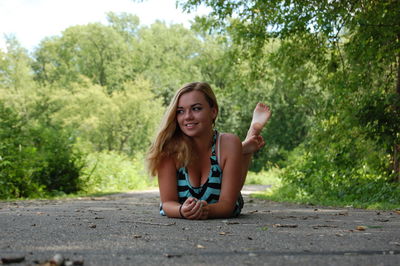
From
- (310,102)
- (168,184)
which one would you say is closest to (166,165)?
(168,184)

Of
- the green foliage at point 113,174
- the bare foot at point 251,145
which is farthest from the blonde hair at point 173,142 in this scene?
the green foliage at point 113,174

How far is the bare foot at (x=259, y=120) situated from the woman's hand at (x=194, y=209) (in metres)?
1.28

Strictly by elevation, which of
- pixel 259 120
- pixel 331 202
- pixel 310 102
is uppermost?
pixel 310 102

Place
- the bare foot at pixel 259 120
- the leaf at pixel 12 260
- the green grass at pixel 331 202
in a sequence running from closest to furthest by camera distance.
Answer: the leaf at pixel 12 260, the bare foot at pixel 259 120, the green grass at pixel 331 202

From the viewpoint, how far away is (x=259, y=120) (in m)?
4.98

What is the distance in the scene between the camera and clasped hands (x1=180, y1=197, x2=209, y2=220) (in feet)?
12.5

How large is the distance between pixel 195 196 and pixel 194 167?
0.28 meters

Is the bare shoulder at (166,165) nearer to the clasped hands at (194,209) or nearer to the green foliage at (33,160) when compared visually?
the clasped hands at (194,209)

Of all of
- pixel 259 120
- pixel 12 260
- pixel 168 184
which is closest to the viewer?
pixel 12 260

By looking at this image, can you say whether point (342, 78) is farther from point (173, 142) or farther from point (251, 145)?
point (173, 142)

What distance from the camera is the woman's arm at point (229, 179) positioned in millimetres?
4047

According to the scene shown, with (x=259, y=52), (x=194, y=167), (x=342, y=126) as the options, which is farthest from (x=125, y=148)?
(x=194, y=167)

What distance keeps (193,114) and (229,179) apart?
0.69 m

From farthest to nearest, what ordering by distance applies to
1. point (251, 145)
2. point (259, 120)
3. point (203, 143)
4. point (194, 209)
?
1. point (259, 120)
2. point (251, 145)
3. point (203, 143)
4. point (194, 209)
